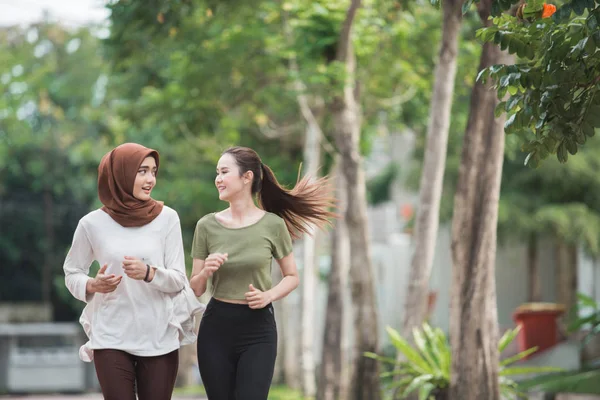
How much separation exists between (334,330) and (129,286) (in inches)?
498

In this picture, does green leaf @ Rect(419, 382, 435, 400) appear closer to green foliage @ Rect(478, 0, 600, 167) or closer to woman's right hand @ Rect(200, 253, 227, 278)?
green foliage @ Rect(478, 0, 600, 167)

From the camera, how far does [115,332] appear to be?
639 cm

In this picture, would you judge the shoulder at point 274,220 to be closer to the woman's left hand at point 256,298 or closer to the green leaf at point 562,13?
the woman's left hand at point 256,298

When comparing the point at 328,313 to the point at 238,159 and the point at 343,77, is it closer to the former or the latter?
the point at 343,77

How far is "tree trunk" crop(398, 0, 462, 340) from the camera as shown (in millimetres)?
13672

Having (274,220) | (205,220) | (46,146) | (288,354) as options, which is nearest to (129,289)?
(205,220)

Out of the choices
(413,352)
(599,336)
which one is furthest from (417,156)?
(413,352)

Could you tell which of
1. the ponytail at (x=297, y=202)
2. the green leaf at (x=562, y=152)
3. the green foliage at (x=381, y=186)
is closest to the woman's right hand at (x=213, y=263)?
the ponytail at (x=297, y=202)

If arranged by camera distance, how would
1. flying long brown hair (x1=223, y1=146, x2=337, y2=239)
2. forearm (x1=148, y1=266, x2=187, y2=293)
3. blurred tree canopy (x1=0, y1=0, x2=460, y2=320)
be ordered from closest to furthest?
forearm (x1=148, y1=266, x2=187, y2=293)
flying long brown hair (x1=223, y1=146, x2=337, y2=239)
blurred tree canopy (x1=0, y1=0, x2=460, y2=320)

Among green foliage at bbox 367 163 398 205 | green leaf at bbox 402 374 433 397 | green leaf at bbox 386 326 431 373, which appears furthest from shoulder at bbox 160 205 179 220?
green foliage at bbox 367 163 398 205

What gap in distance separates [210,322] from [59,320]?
41.9 meters

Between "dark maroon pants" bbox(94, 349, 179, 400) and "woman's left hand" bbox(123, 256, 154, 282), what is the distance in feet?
1.48

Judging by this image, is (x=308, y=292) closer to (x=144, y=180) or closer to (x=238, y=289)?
(x=238, y=289)

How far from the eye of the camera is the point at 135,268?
619 cm
